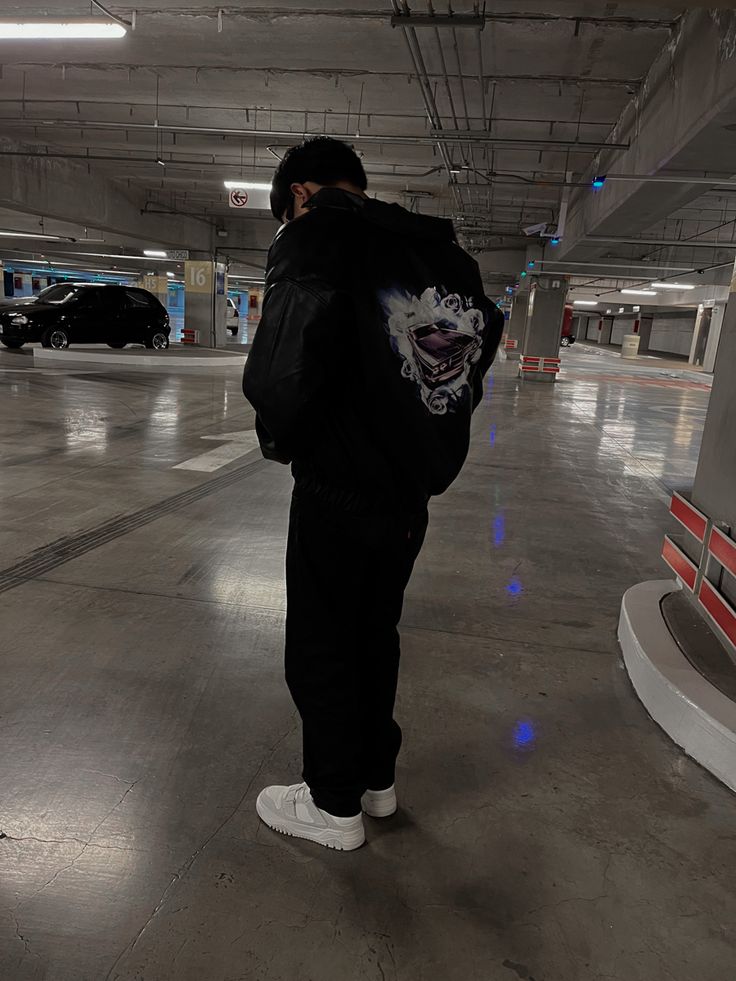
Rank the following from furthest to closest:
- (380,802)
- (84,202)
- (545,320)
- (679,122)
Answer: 1. (545,320)
2. (84,202)
3. (679,122)
4. (380,802)

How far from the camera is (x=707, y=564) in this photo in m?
3.11

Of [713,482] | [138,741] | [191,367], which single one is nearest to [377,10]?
[713,482]

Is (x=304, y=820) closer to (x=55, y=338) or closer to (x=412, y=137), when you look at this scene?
(x=412, y=137)

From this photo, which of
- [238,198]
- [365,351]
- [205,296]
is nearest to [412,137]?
[238,198]

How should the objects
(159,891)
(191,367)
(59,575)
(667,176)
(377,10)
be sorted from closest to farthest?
(159,891) → (59,575) → (377,10) → (667,176) → (191,367)

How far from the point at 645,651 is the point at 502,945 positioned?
1509 millimetres

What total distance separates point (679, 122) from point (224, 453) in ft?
18.4

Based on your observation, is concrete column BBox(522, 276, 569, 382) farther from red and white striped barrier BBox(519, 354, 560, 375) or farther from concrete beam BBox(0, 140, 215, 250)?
concrete beam BBox(0, 140, 215, 250)

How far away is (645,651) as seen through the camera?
2.82m

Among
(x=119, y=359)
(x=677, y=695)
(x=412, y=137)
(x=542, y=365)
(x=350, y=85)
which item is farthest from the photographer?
(x=542, y=365)

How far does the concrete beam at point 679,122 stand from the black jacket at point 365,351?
4891 mm

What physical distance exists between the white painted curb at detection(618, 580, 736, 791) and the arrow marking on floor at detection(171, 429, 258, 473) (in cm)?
448

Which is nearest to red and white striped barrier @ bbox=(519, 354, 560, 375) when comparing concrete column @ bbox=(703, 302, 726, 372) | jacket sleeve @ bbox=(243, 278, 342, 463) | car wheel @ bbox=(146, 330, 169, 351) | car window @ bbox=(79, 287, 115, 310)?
car wheel @ bbox=(146, 330, 169, 351)

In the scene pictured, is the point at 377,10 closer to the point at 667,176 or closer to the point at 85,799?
the point at 667,176
